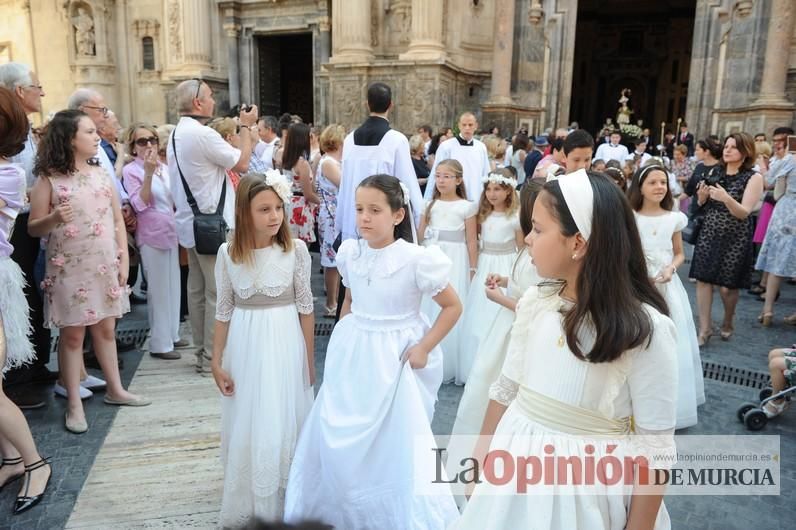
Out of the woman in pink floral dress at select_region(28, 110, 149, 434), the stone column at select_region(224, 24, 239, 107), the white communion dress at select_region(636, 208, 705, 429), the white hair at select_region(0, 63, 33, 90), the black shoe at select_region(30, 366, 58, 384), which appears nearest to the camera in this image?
the woman in pink floral dress at select_region(28, 110, 149, 434)

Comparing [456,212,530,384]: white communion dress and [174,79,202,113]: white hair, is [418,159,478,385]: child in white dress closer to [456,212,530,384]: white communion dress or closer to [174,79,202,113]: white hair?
[456,212,530,384]: white communion dress

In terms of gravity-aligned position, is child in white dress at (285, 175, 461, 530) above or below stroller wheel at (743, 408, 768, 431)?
above

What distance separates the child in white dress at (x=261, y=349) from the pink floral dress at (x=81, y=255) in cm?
126

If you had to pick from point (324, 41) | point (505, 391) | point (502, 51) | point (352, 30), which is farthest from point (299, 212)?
point (324, 41)

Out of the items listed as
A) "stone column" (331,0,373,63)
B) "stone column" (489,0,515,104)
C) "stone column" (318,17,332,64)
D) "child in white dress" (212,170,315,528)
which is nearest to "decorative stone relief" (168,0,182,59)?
"stone column" (318,17,332,64)

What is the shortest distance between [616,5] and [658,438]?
23.8 metres

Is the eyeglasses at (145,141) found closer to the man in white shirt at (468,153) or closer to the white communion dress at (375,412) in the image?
the white communion dress at (375,412)

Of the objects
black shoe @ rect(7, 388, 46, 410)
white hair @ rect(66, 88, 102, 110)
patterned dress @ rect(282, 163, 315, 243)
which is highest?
white hair @ rect(66, 88, 102, 110)

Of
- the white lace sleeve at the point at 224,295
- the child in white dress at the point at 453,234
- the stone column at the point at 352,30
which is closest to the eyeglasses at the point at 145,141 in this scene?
the child in white dress at the point at 453,234

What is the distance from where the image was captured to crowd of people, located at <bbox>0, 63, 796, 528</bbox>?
1513 mm

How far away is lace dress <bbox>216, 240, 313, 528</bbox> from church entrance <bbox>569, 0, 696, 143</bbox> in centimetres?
2076

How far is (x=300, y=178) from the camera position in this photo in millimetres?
5980

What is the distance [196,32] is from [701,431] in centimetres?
1597

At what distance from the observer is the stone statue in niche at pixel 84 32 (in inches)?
692
